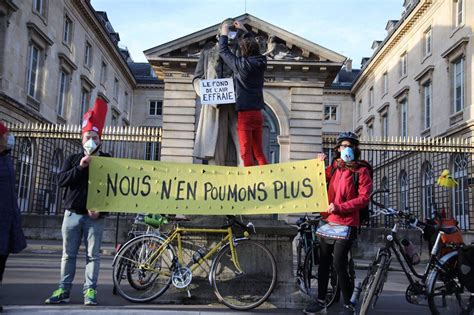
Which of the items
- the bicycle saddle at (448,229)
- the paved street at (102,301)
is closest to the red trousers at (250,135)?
the paved street at (102,301)

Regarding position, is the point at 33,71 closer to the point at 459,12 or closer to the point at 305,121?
the point at 305,121

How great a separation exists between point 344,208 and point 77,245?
9.34 feet

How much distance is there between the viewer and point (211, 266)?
5160 mm

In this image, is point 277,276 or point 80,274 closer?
point 277,276

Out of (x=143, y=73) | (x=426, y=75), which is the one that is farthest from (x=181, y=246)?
(x=143, y=73)

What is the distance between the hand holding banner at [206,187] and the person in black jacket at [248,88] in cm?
36

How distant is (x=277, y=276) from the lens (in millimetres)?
5266

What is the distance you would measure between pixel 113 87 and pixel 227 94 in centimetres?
3935

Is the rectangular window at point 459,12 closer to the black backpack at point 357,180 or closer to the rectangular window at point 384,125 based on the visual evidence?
the rectangular window at point 384,125

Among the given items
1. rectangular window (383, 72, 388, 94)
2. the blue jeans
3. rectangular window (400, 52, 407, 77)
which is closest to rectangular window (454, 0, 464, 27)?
rectangular window (400, 52, 407, 77)

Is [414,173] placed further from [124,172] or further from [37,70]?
[37,70]

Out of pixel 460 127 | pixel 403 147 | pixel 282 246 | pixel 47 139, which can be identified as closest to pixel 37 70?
pixel 47 139

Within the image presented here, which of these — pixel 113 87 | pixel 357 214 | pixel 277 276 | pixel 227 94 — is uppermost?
pixel 113 87

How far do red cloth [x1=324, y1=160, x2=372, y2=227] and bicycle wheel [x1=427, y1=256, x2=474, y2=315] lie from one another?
1.16 m
